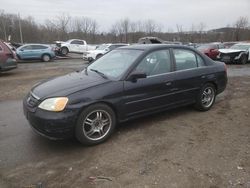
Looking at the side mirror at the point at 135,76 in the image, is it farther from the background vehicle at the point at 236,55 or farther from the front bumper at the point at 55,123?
the background vehicle at the point at 236,55

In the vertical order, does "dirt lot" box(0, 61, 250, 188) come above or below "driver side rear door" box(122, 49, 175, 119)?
below

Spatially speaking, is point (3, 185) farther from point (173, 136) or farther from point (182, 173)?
point (173, 136)

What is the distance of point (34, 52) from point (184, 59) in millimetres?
17089

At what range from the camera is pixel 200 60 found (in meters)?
5.81

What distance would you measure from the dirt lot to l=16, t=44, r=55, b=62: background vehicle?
674 inches

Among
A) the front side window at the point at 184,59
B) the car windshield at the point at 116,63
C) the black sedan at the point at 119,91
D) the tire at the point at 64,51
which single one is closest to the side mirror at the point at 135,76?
the black sedan at the point at 119,91

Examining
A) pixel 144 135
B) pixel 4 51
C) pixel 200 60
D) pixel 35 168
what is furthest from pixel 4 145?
pixel 4 51

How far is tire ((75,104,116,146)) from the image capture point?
397cm

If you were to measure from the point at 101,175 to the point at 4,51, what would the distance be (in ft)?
34.4

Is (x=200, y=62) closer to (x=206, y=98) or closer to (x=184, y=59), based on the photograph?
(x=184, y=59)

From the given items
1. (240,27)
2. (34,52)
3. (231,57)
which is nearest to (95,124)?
(231,57)

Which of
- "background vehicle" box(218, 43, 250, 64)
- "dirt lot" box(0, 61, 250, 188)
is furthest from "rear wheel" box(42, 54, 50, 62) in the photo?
"dirt lot" box(0, 61, 250, 188)

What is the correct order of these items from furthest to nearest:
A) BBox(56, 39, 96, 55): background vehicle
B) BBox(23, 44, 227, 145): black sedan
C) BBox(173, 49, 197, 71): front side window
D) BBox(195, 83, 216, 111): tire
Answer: BBox(56, 39, 96, 55): background vehicle
BBox(195, 83, 216, 111): tire
BBox(173, 49, 197, 71): front side window
BBox(23, 44, 227, 145): black sedan

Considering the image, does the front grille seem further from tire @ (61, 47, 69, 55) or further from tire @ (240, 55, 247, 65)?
tire @ (61, 47, 69, 55)
